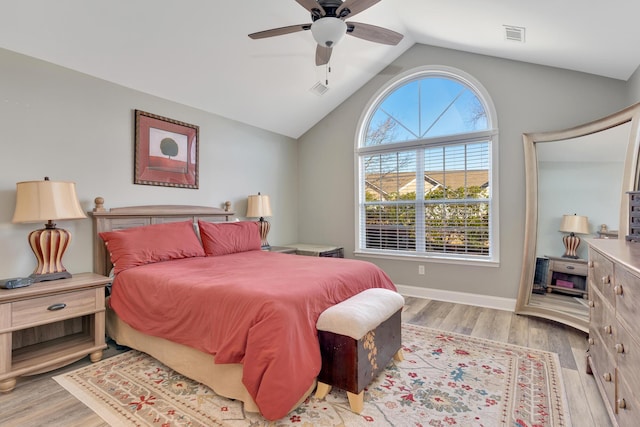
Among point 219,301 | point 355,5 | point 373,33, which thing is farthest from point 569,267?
point 219,301

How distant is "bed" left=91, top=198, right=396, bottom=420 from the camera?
1.64m

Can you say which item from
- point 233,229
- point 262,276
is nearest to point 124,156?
point 233,229

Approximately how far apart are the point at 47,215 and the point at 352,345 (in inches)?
92.5

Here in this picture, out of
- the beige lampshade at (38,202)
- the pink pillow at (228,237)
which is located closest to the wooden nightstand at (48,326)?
the beige lampshade at (38,202)

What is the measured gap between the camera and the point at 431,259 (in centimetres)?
409

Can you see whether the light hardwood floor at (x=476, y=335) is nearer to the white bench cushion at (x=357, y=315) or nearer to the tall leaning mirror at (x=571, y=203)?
the tall leaning mirror at (x=571, y=203)

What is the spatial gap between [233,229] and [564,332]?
3.49 metres

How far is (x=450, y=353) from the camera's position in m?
2.54

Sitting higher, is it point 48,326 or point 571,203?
point 571,203

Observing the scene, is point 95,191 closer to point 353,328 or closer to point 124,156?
point 124,156

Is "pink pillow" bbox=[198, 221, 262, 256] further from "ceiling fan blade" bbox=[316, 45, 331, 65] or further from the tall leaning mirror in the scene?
the tall leaning mirror

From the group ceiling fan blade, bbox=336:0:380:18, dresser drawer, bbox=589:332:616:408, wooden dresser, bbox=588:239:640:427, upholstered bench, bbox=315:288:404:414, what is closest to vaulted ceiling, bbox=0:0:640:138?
ceiling fan blade, bbox=336:0:380:18

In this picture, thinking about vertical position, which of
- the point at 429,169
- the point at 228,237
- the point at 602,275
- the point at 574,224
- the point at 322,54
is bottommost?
the point at 602,275

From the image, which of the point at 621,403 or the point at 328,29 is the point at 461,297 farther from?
the point at 328,29
